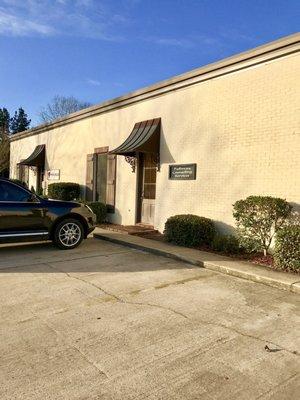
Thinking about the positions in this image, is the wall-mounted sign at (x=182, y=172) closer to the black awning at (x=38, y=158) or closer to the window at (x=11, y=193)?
the window at (x=11, y=193)

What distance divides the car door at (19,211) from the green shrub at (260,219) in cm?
435

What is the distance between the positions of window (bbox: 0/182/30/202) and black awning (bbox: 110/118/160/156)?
3881mm

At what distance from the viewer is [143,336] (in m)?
4.32

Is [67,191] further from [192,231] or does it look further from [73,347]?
[73,347]

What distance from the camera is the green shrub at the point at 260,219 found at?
7.95 meters

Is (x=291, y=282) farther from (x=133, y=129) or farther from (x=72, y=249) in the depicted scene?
(x=133, y=129)

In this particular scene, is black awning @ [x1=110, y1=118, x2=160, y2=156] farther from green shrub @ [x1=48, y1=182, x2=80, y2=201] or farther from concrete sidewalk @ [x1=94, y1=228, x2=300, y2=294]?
green shrub @ [x1=48, y1=182, x2=80, y2=201]

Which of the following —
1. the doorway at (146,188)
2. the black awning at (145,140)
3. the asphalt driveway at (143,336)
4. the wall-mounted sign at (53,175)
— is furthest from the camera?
the wall-mounted sign at (53,175)

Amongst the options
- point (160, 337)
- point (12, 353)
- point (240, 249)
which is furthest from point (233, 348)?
point (240, 249)

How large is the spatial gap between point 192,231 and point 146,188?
3.72 meters

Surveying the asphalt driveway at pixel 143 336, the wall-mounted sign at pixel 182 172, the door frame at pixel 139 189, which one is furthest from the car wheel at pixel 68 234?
the door frame at pixel 139 189

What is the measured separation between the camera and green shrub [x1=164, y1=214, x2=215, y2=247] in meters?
9.41

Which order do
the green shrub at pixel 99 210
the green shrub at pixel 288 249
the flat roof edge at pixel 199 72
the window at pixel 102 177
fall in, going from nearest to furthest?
the green shrub at pixel 288 249
the flat roof edge at pixel 199 72
the green shrub at pixel 99 210
the window at pixel 102 177

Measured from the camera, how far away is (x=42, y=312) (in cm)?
505
